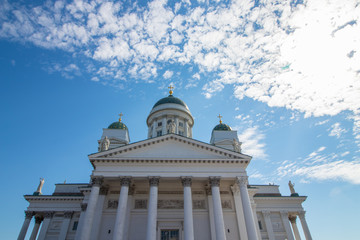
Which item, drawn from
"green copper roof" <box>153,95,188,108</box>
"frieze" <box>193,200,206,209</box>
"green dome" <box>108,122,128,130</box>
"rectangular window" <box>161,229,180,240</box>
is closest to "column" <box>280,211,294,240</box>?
"frieze" <box>193,200,206,209</box>

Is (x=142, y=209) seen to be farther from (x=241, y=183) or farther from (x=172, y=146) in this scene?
(x=241, y=183)

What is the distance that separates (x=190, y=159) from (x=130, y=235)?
27.2 feet

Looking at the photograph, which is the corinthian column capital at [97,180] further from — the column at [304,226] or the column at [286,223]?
the column at [304,226]

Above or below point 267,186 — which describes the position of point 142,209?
below

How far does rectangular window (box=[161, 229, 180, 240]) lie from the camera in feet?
68.4

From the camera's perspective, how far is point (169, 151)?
21.6 m

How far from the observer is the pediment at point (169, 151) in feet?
68.6

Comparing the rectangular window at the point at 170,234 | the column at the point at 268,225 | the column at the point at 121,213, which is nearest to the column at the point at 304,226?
the column at the point at 268,225

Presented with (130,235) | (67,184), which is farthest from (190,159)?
(67,184)

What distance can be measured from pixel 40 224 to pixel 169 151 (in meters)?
18.3

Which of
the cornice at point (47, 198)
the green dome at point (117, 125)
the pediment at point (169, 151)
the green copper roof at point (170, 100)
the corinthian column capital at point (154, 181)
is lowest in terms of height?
the corinthian column capital at point (154, 181)

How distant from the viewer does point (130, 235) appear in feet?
66.5

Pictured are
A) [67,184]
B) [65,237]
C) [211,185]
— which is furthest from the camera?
[67,184]

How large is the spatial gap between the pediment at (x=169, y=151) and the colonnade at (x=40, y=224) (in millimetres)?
10239
